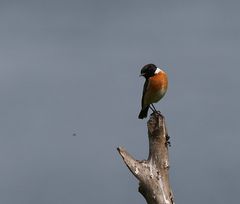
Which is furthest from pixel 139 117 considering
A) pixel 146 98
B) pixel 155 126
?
pixel 155 126

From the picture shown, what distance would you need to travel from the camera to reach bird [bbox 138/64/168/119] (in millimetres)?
22047

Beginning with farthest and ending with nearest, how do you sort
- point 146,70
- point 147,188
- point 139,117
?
point 139,117 → point 146,70 → point 147,188

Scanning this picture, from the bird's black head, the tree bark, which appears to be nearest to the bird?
the bird's black head

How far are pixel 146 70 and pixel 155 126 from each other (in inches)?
213

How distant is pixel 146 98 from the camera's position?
22.8m

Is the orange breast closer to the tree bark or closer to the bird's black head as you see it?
the bird's black head

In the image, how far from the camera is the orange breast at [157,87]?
72.5 ft

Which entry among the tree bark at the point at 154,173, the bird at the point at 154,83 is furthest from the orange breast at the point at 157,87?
the tree bark at the point at 154,173

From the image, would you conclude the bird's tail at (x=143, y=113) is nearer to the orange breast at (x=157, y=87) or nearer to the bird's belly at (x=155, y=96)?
the bird's belly at (x=155, y=96)

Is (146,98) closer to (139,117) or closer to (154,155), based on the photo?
Answer: (139,117)

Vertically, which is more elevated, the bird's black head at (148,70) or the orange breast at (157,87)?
the bird's black head at (148,70)

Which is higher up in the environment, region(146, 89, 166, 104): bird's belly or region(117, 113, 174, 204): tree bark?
region(146, 89, 166, 104): bird's belly

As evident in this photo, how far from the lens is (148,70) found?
22.0m

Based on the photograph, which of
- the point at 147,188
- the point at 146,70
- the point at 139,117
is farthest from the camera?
the point at 139,117
